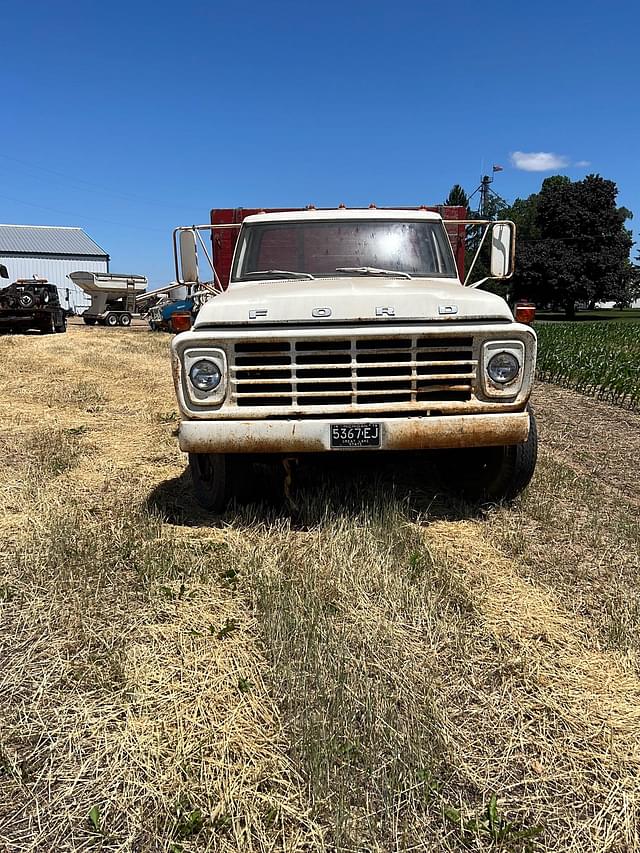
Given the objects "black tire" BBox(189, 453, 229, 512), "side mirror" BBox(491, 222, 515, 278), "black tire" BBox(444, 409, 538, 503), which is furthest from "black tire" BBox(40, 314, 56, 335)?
"black tire" BBox(444, 409, 538, 503)

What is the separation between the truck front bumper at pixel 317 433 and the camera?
3.60 meters

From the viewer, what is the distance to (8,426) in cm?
712

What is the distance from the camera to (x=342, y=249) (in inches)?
189

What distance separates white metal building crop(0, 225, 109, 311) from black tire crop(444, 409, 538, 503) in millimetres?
57621

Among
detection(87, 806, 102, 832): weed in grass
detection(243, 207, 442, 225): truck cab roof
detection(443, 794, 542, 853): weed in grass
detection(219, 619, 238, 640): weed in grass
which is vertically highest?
detection(243, 207, 442, 225): truck cab roof

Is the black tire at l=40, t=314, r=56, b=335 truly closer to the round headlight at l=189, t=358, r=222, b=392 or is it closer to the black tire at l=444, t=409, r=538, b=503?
the black tire at l=444, t=409, r=538, b=503

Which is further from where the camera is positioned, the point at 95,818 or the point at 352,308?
the point at 352,308

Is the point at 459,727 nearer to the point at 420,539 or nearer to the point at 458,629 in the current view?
the point at 458,629

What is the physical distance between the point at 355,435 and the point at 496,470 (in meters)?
1.16

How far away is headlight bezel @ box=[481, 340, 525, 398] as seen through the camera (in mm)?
3625

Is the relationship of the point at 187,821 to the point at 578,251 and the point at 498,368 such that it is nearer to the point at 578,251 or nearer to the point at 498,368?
the point at 498,368

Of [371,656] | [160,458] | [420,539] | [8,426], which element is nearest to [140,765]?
[371,656]

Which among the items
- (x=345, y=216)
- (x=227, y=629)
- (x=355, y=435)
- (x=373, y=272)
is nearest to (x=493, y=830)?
(x=227, y=629)

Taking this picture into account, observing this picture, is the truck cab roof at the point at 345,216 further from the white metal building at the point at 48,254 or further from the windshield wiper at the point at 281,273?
the white metal building at the point at 48,254
